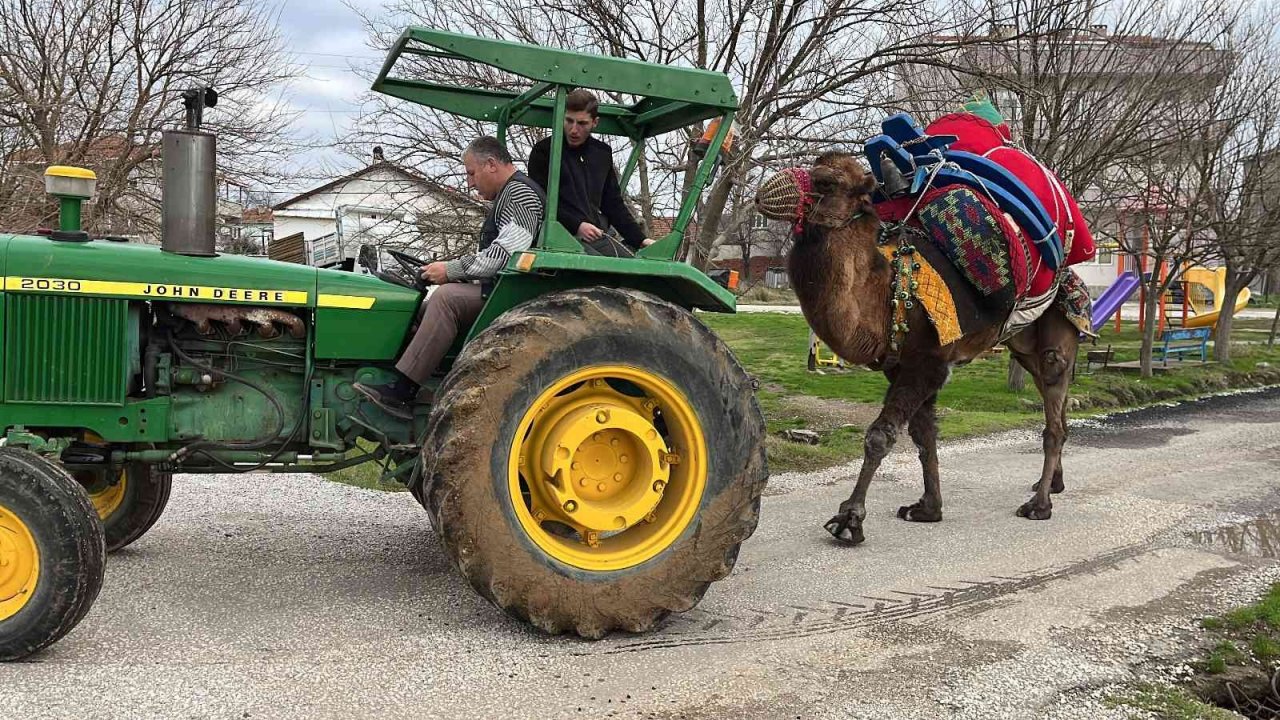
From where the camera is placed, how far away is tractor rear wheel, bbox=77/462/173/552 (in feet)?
17.7

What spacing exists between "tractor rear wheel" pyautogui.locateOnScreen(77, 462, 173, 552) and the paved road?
14cm

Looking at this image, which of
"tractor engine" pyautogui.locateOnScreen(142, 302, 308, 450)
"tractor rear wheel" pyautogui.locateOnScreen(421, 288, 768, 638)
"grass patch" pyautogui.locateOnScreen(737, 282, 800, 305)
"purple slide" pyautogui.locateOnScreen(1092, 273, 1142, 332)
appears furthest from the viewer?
"grass patch" pyautogui.locateOnScreen(737, 282, 800, 305)

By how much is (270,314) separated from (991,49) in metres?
8.22

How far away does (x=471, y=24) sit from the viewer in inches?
341

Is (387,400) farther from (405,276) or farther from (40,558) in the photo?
(40,558)

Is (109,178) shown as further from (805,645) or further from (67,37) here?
(805,645)

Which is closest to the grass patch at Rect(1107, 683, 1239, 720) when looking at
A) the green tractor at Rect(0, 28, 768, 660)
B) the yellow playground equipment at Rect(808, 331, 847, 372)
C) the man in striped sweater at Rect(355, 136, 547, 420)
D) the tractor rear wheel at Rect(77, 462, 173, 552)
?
the green tractor at Rect(0, 28, 768, 660)

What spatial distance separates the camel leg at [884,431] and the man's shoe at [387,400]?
284cm

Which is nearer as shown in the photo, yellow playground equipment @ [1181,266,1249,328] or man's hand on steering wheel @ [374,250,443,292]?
man's hand on steering wheel @ [374,250,443,292]

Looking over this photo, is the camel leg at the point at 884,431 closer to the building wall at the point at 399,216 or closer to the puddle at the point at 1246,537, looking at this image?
the puddle at the point at 1246,537

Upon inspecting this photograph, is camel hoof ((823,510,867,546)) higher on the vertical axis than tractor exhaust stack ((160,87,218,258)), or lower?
lower

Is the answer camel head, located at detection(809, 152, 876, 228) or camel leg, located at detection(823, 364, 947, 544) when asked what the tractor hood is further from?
camel leg, located at detection(823, 364, 947, 544)

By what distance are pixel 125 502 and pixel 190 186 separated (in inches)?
74.9

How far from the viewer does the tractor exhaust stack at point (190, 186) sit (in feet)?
14.8
